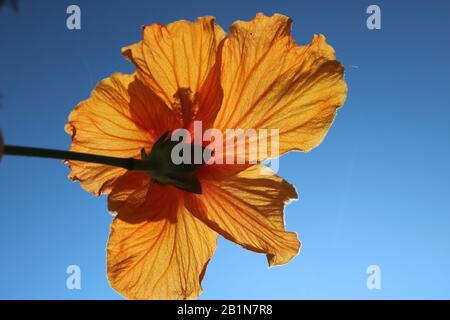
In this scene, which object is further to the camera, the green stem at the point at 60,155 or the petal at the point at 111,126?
the petal at the point at 111,126

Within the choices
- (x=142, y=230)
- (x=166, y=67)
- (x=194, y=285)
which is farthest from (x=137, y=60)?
(x=194, y=285)

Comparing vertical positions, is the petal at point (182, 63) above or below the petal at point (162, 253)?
above

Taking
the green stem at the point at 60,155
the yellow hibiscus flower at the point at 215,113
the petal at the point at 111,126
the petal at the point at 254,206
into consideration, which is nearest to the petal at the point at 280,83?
the yellow hibiscus flower at the point at 215,113

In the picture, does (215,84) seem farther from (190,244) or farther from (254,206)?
(190,244)

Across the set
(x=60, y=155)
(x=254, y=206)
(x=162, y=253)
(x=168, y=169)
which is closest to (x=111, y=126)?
(x=168, y=169)

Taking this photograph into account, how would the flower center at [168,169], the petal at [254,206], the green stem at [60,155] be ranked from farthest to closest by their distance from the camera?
the petal at [254,206] < the flower center at [168,169] < the green stem at [60,155]

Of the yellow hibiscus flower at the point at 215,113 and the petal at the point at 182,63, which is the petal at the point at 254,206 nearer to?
the yellow hibiscus flower at the point at 215,113

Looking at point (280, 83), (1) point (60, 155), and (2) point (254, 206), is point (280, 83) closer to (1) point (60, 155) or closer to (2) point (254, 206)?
(2) point (254, 206)

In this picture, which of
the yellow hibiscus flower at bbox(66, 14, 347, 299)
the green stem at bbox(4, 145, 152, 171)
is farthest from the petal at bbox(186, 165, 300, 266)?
the green stem at bbox(4, 145, 152, 171)
